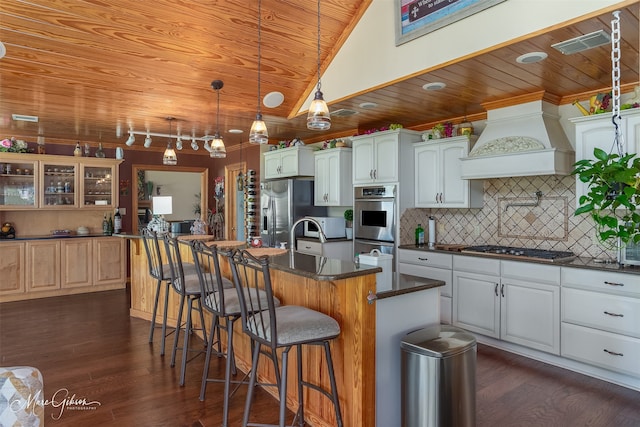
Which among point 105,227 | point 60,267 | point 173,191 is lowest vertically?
point 60,267

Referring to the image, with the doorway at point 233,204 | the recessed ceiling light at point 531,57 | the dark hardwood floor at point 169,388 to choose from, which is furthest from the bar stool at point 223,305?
the doorway at point 233,204

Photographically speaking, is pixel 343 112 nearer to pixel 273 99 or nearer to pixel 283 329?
pixel 273 99

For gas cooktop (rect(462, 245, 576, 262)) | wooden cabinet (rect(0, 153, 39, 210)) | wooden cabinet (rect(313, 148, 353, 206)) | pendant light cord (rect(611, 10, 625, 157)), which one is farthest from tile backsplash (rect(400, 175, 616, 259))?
wooden cabinet (rect(0, 153, 39, 210))

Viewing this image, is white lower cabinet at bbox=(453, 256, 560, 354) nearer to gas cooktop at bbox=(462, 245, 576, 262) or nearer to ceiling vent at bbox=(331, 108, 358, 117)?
gas cooktop at bbox=(462, 245, 576, 262)

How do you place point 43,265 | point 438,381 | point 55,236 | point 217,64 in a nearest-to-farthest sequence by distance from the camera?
point 438,381, point 217,64, point 43,265, point 55,236

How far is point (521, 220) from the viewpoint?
4.00 meters

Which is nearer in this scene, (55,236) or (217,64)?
(217,64)

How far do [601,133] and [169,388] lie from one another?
379 centimetres

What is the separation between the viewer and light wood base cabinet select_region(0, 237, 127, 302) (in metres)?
5.53

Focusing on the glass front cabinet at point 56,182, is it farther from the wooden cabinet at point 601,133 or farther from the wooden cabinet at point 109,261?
the wooden cabinet at point 601,133

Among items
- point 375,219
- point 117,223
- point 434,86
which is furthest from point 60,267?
point 434,86

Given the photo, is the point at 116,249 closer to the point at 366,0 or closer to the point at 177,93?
the point at 177,93

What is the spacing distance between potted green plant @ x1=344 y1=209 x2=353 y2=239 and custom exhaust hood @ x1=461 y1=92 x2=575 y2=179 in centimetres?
181

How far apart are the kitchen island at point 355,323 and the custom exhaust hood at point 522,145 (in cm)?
184
